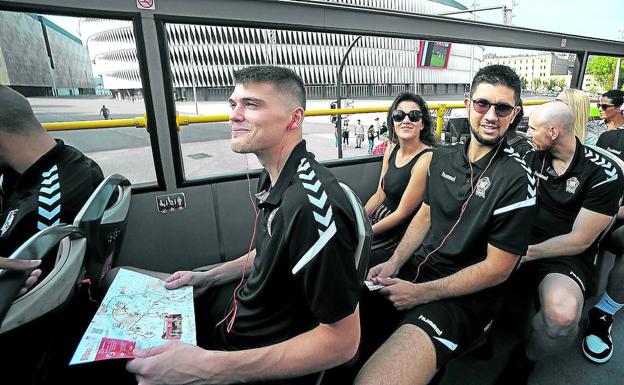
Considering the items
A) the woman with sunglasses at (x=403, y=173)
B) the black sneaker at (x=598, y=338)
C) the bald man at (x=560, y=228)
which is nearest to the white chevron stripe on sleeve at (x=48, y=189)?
the woman with sunglasses at (x=403, y=173)

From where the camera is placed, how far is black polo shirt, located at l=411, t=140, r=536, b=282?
1.71 m

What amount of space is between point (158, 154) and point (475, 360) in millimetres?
2786

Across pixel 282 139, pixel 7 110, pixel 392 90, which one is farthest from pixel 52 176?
pixel 392 90

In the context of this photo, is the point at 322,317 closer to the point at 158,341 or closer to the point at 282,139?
the point at 158,341

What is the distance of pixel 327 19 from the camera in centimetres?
271

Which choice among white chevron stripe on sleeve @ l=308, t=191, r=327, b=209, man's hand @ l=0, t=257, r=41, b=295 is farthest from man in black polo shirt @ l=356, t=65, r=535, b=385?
man's hand @ l=0, t=257, r=41, b=295

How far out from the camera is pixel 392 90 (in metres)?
46.8

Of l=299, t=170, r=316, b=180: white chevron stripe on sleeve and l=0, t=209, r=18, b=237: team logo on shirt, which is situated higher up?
l=299, t=170, r=316, b=180: white chevron stripe on sleeve

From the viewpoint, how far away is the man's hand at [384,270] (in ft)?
7.06

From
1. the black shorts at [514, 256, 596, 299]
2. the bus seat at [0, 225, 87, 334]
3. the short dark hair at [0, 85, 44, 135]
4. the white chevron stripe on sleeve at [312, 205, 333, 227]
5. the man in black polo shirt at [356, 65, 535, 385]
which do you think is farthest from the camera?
the black shorts at [514, 256, 596, 299]

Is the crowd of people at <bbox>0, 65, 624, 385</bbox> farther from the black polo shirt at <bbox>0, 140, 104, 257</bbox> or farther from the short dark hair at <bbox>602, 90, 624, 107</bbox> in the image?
the short dark hair at <bbox>602, 90, 624, 107</bbox>

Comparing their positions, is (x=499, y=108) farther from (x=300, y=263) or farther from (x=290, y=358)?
(x=290, y=358)

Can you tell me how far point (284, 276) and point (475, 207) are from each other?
4.25 ft

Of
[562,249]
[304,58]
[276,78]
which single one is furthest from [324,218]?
[304,58]
